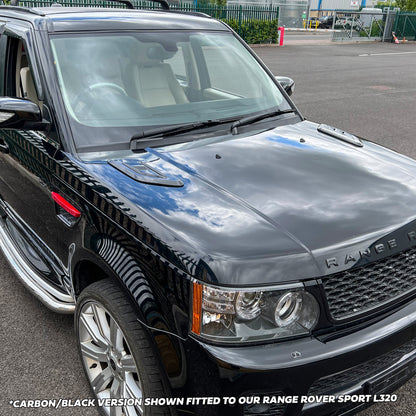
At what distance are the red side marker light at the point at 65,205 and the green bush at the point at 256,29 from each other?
23058mm

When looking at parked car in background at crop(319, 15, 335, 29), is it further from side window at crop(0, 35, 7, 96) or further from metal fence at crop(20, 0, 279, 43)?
side window at crop(0, 35, 7, 96)

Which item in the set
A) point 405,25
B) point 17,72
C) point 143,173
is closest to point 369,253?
point 143,173

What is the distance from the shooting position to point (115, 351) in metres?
2.18

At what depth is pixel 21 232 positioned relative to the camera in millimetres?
3406

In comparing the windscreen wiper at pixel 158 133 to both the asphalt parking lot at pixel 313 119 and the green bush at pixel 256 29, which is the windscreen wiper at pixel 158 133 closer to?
the asphalt parking lot at pixel 313 119

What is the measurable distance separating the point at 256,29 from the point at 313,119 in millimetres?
17327

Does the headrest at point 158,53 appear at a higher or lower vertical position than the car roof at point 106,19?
lower

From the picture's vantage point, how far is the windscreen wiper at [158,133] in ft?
8.68

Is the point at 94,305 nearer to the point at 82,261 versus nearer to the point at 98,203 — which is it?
the point at 82,261

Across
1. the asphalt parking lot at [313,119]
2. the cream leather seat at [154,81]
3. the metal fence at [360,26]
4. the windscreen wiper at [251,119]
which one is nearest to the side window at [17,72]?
the cream leather seat at [154,81]

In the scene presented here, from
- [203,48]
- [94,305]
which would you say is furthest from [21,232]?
[203,48]

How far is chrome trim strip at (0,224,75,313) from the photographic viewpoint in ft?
9.14

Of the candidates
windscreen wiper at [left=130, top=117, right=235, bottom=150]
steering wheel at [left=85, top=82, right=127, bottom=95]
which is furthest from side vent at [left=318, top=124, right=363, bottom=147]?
steering wheel at [left=85, top=82, right=127, bottom=95]

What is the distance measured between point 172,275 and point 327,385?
74 cm
